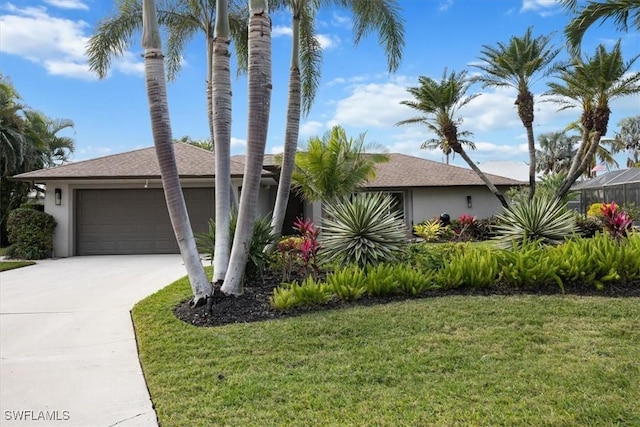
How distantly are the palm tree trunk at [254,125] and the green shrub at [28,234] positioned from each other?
1150 centimetres

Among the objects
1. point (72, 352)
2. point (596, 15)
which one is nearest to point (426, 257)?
point (72, 352)

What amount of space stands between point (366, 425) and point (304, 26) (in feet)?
Answer: 34.3

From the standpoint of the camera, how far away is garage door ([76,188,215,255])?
16203 millimetres

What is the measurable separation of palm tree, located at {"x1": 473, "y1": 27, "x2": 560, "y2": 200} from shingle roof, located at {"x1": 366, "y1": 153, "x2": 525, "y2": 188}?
296 centimetres

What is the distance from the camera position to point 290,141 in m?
9.10

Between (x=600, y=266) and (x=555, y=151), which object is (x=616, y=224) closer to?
(x=600, y=266)

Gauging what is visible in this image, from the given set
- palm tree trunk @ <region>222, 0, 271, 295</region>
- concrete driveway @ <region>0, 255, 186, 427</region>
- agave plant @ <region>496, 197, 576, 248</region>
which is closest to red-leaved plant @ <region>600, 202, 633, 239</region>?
agave plant @ <region>496, 197, 576, 248</region>

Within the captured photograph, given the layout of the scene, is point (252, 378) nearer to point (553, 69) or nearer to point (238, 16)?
point (238, 16)

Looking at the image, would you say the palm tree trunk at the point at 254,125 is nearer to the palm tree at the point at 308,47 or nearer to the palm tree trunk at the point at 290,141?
the palm tree at the point at 308,47

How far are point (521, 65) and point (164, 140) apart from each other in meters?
16.3

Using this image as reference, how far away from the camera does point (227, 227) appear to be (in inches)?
286

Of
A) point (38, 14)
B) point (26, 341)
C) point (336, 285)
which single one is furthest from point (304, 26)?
point (26, 341)

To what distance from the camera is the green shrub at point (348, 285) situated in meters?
Answer: 6.36

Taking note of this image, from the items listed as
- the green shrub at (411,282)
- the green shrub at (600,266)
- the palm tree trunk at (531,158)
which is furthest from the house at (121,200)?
the green shrub at (600,266)
